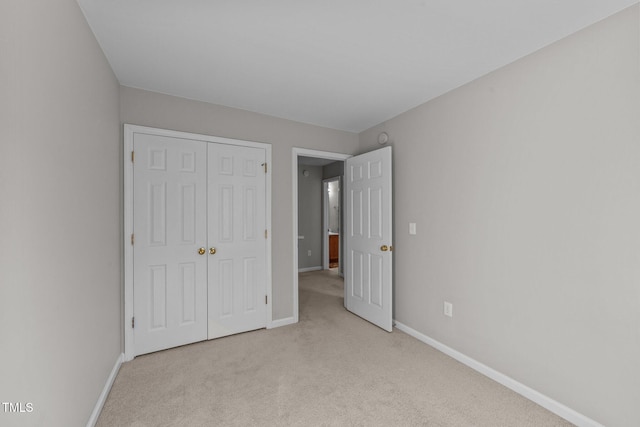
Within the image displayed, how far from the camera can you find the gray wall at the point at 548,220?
61.0 inches

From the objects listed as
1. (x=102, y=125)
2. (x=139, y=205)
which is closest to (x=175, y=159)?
(x=139, y=205)

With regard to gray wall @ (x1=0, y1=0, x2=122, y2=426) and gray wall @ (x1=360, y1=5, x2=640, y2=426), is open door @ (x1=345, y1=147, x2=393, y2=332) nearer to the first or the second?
gray wall @ (x1=360, y1=5, x2=640, y2=426)

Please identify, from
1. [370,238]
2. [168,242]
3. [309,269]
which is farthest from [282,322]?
[309,269]

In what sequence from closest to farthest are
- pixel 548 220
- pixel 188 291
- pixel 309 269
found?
pixel 548 220
pixel 188 291
pixel 309 269

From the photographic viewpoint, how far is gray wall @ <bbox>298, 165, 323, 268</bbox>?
20.4 feet

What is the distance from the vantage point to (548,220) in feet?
6.10

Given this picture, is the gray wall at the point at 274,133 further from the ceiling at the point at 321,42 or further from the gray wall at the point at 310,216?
the gray wall at the point at 310,216

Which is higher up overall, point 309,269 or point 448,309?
point 448,309

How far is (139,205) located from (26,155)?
1548 millimetres

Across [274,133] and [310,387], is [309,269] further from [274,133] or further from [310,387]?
[310,387]

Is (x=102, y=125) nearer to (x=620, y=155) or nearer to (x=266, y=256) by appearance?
(x=266, y=256)

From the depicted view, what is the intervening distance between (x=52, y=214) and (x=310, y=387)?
186cm

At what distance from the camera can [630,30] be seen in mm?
1515

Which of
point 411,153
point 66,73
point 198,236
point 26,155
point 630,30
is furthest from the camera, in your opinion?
point 411,153
